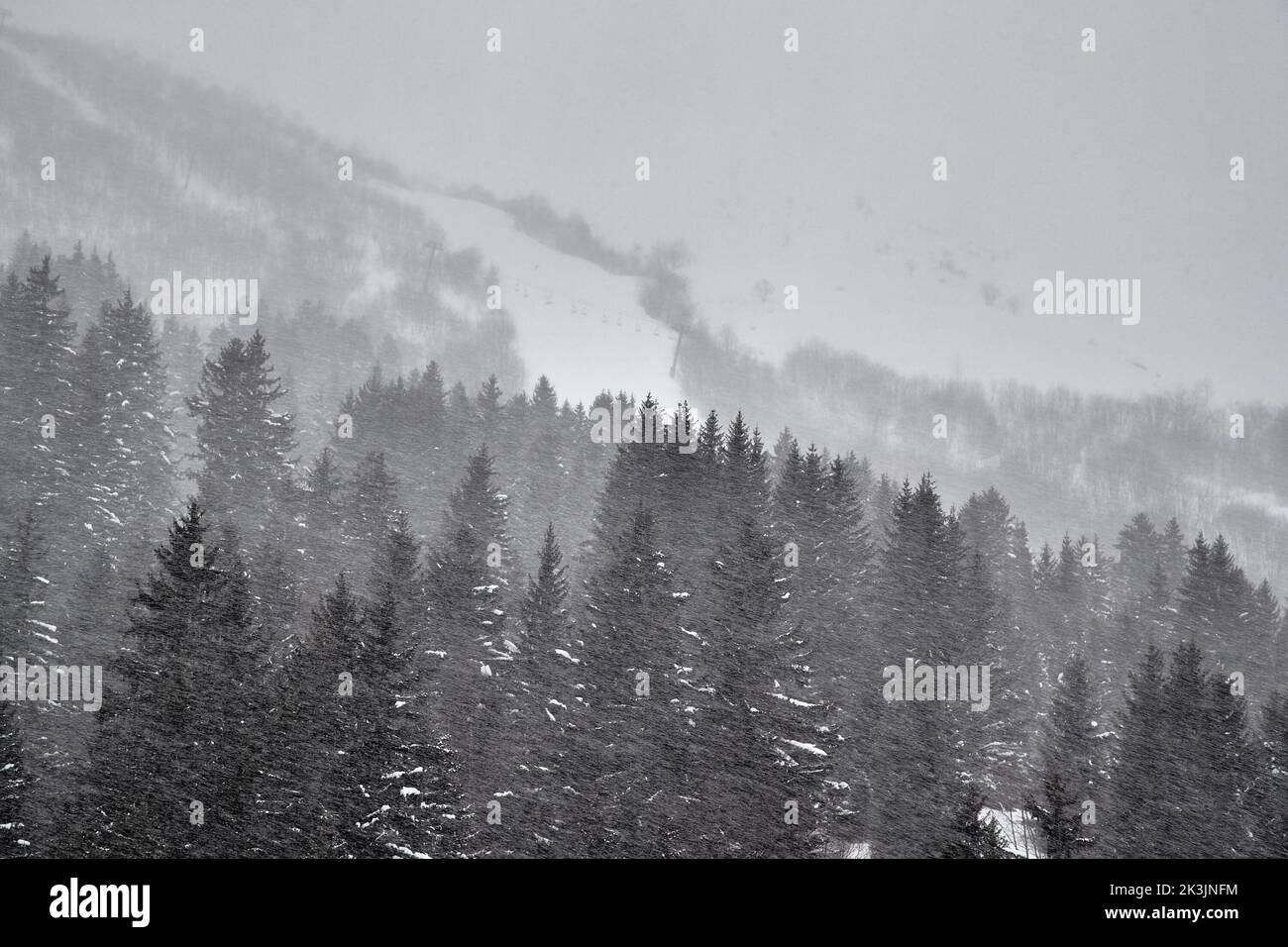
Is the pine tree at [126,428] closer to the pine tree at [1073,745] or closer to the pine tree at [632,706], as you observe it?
the pine tree at [632,706]

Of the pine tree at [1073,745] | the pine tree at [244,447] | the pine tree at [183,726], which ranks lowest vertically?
the pine tree at [1073,745]

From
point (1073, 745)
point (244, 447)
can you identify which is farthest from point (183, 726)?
point (1073, 745)

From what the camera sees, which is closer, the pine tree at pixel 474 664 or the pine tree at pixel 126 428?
the pine tree at pixel 474 664

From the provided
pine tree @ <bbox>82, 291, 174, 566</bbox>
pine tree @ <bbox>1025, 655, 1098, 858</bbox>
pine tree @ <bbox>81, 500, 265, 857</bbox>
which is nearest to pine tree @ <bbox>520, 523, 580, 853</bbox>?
pine tree @ <bbox>81, 500, 265, 857</bbox>

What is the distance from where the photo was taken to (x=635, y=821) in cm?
2108

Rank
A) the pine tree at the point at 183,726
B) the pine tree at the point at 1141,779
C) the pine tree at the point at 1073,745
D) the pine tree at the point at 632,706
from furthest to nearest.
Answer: the pine tree at the point at 1073,745 → the pine tree at the point at 1141,779 → the pine tree at the point at 632,706 → the pine tree at the point at 183,726

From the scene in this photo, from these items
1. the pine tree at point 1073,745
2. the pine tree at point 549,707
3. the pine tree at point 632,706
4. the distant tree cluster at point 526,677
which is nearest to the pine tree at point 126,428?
the distant tree cluster at point 526,677

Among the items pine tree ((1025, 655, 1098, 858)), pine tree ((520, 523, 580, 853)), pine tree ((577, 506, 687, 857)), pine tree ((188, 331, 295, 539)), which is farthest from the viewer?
pine tree ((188, 331, 295, 539))

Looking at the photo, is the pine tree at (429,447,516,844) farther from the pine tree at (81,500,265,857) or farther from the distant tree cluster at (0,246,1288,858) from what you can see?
the pine tree at (81,500,265,857)

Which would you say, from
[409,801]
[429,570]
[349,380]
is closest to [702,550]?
[429,570]

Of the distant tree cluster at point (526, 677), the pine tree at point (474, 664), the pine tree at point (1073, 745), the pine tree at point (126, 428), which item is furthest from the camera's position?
the pine tree at point (126, 428)

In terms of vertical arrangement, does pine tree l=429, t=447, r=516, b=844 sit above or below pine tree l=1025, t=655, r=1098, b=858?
above

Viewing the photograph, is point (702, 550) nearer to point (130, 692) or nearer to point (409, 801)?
point (409, 801)

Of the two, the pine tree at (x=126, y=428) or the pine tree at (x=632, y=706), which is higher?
the pine tree at (x=126, y=428)
